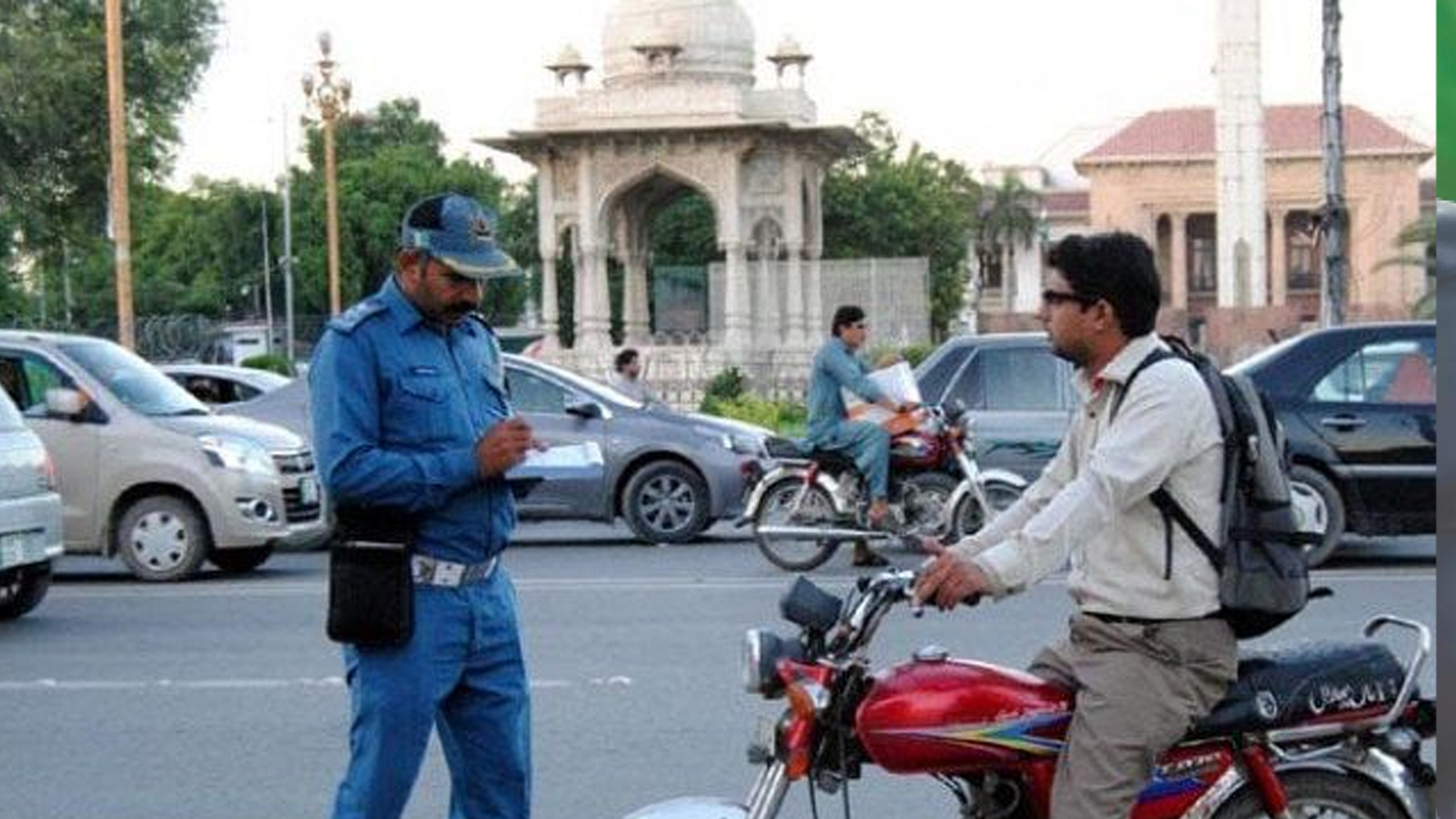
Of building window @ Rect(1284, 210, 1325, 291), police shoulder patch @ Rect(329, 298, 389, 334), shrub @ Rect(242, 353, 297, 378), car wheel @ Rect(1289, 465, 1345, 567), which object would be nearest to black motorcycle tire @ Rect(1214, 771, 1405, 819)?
police shoulder patch @ Rect(329, 298, 389, 334)

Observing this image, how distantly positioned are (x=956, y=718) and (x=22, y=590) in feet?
32.2

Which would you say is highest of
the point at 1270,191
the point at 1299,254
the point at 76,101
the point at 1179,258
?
the point at 1270,191

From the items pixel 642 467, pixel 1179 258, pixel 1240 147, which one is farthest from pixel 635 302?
pixel 1179 258

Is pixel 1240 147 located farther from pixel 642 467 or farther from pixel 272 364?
pixel 642 467

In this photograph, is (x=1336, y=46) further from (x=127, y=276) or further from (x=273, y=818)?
(x=273, y=818)

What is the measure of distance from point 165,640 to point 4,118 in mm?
29362

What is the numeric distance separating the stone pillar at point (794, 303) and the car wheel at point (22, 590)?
3646 centimetres

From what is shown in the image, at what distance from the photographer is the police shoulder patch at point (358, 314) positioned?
5535 millimetres

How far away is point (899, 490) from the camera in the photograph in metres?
16.4

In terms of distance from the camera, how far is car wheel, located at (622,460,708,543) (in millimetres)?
18562

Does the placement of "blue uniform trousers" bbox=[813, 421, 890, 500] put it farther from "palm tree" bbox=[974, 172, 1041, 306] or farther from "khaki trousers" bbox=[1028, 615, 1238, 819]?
"palm tree" bbox=[974, 172, 1041, 306]

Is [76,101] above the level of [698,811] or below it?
above

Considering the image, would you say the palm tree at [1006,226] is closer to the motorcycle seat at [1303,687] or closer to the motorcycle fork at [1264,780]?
the motorcycle seat at [1303,687]

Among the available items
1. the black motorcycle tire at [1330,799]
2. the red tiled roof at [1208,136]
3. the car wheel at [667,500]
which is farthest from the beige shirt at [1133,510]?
the red tiled roof at [1208,136]
